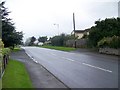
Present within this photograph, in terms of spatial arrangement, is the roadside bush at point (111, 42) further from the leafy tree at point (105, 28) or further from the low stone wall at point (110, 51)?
the leafy tree at point (105, 28)

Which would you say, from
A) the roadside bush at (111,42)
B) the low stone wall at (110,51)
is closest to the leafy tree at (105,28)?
the roadside bush at (111,42)

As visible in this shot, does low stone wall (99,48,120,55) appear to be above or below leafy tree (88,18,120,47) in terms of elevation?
below

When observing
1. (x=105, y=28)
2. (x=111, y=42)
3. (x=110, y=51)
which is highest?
(x=105, y=28)

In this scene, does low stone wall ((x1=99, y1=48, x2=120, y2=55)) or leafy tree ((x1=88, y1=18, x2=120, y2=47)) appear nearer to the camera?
low stone wall ((x1=99, y1=48, x2=120, y2=55))

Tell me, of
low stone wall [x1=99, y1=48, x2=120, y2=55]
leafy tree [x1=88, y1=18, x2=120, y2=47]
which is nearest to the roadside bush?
low stone wall [x1=99, y1=48, x2=120, y2=55]

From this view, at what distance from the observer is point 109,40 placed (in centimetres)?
3650

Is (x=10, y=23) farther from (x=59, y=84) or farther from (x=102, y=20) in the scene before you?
(x=59, y=84)

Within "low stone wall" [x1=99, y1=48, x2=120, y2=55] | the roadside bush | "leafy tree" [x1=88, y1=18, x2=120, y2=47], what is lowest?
"low stone wall" [x1=99, y1=48, x2=120, y2=55]

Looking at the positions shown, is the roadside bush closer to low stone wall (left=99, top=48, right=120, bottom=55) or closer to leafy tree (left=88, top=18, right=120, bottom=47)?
low stone wall (left=99, top=48, right=120, bottom=55)

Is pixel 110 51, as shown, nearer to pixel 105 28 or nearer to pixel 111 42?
pixel 111 42

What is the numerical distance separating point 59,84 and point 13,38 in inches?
1533

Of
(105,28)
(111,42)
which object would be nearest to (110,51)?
(111,42)

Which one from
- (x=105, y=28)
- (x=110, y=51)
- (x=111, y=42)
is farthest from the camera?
(x=105, y=28)

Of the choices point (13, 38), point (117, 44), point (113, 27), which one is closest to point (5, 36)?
point (13, 38)
